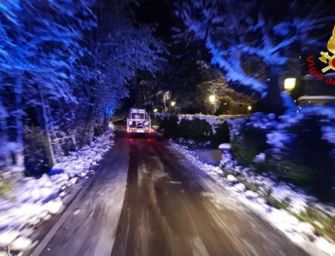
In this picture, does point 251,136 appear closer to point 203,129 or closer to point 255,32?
point 255,32

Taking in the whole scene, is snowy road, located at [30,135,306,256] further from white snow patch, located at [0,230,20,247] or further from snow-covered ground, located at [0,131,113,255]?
white snow patch, located at [0,230,20,247]

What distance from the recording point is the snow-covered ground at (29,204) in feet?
15.4

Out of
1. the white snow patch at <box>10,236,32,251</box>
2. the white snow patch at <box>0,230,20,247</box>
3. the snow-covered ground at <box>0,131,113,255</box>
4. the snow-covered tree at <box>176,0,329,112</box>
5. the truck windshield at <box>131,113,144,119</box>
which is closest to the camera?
the white snow patch at <box>10,236,32,251</box>

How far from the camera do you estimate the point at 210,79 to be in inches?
896

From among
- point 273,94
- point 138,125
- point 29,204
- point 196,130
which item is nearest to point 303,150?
point 29,204

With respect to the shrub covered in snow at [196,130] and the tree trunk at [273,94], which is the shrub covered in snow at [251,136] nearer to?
the tree trunk at [273,94]

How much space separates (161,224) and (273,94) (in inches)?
328

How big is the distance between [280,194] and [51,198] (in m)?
5.34

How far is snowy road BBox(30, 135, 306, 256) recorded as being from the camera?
453 centimetres

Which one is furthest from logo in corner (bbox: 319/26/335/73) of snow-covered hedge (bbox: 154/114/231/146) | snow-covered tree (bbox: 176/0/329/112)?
snow-covered hedge (bbox: 154/114/231/146)

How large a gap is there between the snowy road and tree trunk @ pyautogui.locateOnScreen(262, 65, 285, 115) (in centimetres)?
472

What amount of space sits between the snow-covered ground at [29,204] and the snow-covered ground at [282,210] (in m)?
4.34

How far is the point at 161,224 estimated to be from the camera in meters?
5.49

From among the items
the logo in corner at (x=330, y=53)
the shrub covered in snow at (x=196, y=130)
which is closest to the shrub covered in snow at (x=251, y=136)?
the logo in corner at (x=330, y=53)
